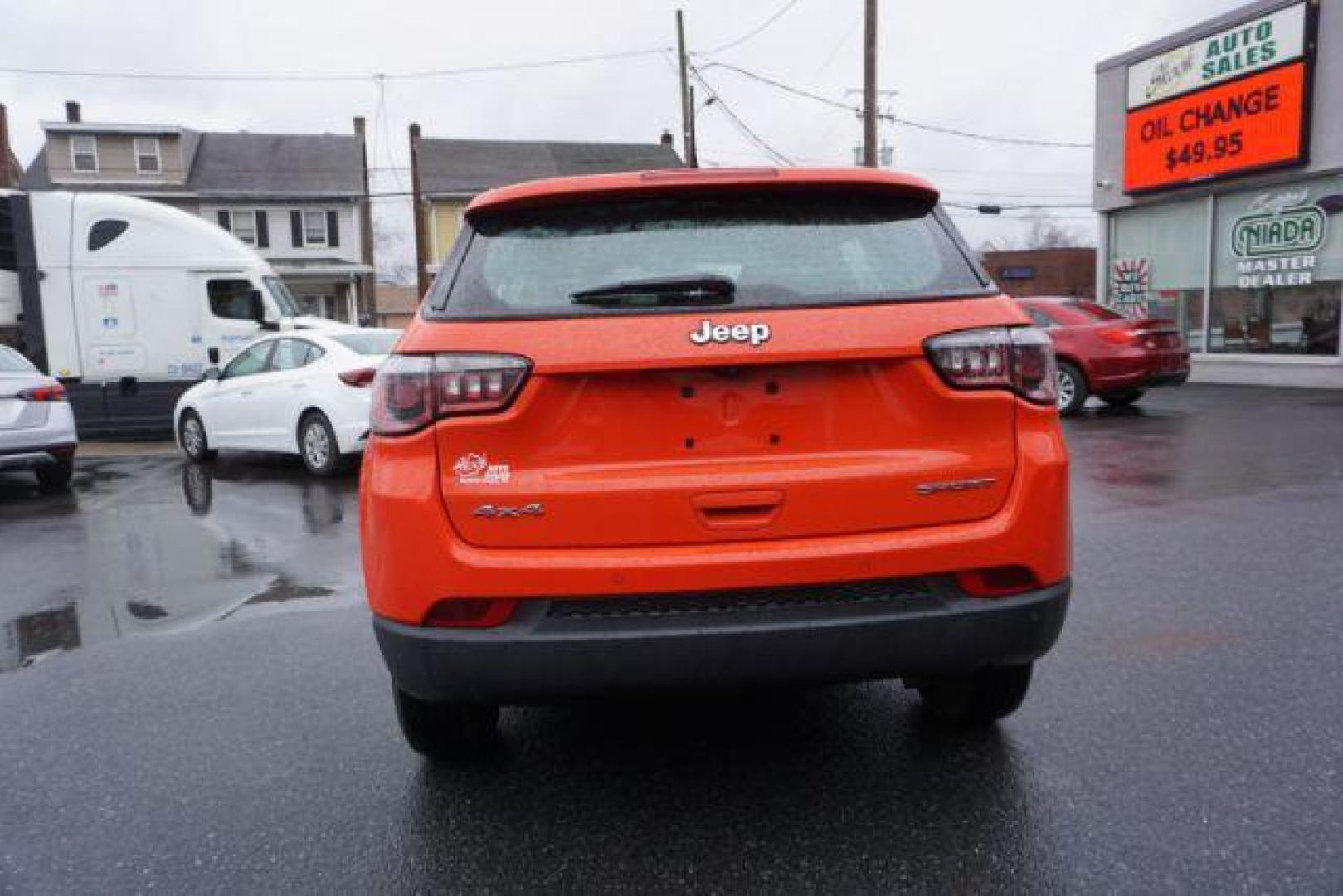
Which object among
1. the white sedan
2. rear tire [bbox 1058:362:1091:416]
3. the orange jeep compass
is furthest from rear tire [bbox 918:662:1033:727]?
rear tire [bbox 1058:362:1091:416]

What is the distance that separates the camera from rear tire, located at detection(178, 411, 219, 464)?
11609mm

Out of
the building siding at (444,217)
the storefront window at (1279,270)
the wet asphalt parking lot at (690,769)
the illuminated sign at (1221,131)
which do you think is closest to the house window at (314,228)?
the building siding at (444,217)

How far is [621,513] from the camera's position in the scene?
245 cm

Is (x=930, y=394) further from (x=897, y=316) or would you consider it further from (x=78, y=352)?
(x=78, y=352)

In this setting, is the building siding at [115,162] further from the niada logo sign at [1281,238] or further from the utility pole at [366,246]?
the niada logo sign at [1281,238]

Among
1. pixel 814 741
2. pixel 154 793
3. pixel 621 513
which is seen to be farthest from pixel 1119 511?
pixel 154 793

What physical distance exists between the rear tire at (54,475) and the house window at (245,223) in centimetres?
3060

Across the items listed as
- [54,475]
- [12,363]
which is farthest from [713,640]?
[54,475]

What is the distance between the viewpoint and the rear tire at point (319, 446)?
381 inches

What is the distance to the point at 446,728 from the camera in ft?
9.93

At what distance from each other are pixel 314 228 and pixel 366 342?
31283 millimetres

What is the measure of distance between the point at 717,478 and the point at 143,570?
494 centimetres

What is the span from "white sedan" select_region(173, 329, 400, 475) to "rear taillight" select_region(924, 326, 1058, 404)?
7446mm

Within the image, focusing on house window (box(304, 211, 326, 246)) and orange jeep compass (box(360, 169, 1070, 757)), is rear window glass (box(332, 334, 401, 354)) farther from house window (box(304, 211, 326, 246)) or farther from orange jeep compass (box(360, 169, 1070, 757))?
house window (box(304, 211, 326, 246))
